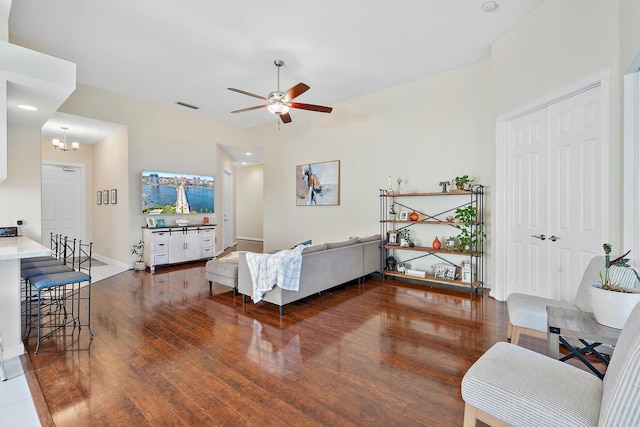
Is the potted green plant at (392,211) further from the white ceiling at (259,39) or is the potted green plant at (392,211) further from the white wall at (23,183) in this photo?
the white wall at (23,183)

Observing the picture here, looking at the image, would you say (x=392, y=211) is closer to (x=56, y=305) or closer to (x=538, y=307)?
(x=538, y=307)

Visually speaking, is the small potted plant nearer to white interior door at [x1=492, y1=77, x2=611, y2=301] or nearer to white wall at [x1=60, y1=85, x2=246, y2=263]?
white wall at [x1=60, y1=85, x2=246, y2=263]

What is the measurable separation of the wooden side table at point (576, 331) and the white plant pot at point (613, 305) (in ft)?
0.18

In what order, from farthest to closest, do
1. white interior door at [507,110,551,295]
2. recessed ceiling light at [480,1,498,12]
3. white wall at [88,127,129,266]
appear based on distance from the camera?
white wall at [88,127,129,266] < white interior door at [507,110,551,295] < recessed ceiling light at [480,1,498,12]

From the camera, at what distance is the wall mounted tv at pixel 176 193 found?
621 centimetres

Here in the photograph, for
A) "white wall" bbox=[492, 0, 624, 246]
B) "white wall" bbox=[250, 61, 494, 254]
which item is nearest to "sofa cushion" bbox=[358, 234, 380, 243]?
"white wall" bbox=[250, 61, 494, 254]

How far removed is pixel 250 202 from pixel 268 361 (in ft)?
30.0

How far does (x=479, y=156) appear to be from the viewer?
177 inches

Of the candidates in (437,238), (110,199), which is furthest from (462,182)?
(110,199)

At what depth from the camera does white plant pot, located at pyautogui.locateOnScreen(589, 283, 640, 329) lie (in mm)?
1635

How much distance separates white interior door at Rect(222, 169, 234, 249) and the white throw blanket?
570cm

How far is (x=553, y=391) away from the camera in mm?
1278

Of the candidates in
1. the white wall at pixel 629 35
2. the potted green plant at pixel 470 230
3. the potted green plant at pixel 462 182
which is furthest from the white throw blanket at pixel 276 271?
the white wall at pixel 629 35

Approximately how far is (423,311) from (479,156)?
252cm
